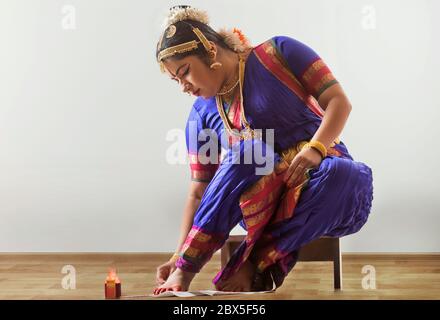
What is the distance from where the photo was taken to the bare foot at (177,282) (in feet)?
8.27

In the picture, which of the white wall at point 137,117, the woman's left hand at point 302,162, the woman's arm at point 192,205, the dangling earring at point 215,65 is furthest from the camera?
the white wall at point 137,117

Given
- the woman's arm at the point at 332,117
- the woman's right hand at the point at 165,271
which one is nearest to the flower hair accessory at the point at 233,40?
the woman's arm at the point at 332,117

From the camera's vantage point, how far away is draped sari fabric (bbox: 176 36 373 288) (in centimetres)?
246

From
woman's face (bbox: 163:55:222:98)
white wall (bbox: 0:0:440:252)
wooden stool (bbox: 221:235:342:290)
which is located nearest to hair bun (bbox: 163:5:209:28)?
woman's face (bbox: 163:55:222:98)

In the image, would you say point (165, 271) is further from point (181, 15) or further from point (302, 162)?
point (181, 15)

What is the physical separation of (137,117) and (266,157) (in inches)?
61.3

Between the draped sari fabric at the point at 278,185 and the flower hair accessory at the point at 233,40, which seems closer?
the draped sari fabric at the point at 278,185

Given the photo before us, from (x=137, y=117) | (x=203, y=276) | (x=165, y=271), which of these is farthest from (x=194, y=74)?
(x=137, y=117)

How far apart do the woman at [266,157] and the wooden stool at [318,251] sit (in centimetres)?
13

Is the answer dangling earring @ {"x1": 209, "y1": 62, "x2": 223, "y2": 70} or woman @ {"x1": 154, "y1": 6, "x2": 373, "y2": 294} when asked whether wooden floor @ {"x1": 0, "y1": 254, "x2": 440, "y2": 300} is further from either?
dangling earring @ {"x1": 209, "y1": 62, "x2": 223, "y2": 70}

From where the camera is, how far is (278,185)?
8.19ft

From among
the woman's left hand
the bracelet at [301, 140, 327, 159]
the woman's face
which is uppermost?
the woman's face

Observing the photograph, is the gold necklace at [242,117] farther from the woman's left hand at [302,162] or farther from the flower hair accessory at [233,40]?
the woman's left hand at [302,162]

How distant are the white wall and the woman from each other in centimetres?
117
